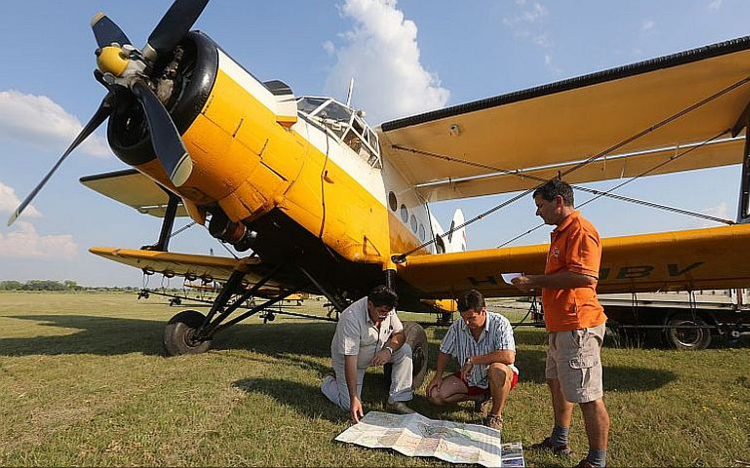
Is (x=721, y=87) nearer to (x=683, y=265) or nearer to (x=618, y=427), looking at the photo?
(x=683, y=265)

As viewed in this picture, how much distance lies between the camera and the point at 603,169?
8.12 meters

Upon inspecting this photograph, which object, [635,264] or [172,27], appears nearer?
[172,27]

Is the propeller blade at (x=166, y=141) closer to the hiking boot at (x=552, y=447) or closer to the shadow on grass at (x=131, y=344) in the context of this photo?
the hiking boot at (x=552, y=447)

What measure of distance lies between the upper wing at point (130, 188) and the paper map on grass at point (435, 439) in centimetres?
760

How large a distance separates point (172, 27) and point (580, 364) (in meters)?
4.12

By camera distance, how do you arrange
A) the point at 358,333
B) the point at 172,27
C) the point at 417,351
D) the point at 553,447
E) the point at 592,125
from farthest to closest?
the point at 592,125
the point at 417,351
the point at 172,27
the point at 358,333
the point at 553,447

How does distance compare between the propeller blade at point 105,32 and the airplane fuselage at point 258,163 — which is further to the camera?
the propeller blade at point 105,32

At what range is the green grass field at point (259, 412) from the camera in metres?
2.41

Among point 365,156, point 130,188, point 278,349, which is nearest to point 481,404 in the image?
point 365,156

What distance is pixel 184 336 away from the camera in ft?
18.8

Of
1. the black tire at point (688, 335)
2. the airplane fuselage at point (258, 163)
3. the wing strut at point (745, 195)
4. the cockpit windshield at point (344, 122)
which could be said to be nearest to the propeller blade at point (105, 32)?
the airplane fuselage at point (258, 163)

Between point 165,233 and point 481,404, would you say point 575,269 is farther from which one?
point 165,233

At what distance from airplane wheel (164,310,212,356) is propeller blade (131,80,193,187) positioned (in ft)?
10.5

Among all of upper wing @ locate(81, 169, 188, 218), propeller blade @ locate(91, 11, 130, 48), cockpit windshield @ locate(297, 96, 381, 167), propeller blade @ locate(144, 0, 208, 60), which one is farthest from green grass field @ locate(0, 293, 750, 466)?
upper wing @ locate(81, 169, 188, 218)
